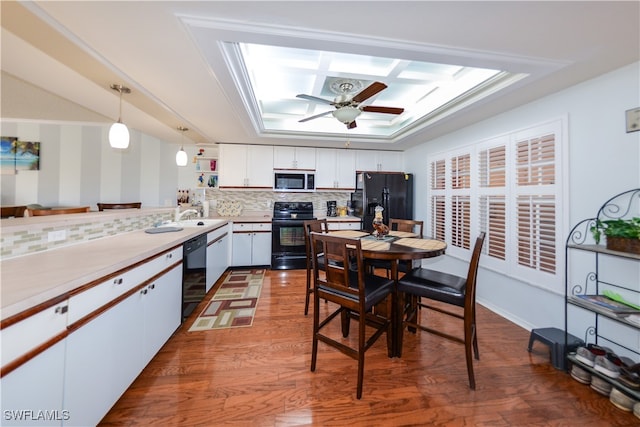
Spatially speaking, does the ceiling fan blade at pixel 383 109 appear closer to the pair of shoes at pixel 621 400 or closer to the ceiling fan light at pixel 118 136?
the ceiling fan light at pixel 118 136

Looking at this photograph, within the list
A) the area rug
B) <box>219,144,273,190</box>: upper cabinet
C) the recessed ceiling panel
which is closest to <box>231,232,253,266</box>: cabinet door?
the area rug

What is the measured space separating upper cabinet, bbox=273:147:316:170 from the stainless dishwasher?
2166 mm

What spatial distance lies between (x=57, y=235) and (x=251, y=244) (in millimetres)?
2618

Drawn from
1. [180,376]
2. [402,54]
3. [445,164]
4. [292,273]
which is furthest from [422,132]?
[180,376]

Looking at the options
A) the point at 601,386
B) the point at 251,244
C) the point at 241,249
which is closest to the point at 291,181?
the point at 251,244

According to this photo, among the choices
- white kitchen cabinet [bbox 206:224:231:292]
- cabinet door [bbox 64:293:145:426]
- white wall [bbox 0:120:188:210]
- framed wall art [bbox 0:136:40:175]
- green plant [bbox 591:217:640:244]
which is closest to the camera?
cabinet door [bbox 64:293:145:426]

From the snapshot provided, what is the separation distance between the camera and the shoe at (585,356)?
164cm

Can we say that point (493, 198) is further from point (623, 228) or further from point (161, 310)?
point (161, 310)

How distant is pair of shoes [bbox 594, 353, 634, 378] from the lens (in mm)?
1522

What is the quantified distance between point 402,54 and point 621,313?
2.27 meters

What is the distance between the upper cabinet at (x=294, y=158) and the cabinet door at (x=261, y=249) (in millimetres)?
1311

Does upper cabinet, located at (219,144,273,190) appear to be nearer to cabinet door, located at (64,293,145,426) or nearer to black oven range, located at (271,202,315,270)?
black oven range, located at (271,202,315,270)

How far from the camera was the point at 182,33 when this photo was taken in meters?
1.51

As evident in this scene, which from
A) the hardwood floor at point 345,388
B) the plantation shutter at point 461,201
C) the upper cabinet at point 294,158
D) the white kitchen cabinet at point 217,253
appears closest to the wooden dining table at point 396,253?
the hardwood floor at point 345,388
